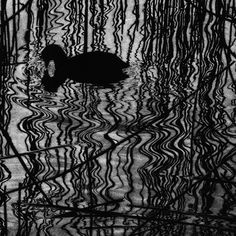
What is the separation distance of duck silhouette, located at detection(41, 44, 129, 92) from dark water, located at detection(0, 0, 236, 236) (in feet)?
0.23

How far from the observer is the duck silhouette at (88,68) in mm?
3842

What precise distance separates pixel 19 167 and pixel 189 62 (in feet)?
5.28

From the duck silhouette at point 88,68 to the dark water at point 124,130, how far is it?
0.23 ft

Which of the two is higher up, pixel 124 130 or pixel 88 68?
pixel 88 68

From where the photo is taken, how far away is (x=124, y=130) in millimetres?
3059

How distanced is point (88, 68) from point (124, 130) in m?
0.90

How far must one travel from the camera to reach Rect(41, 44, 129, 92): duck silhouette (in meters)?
3.84

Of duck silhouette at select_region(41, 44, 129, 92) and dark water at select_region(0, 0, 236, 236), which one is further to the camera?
duck silhouette at select_region(41, 44, 129, 92)

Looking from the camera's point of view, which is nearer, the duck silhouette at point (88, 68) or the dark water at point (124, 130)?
the dark water at point (124, 130)

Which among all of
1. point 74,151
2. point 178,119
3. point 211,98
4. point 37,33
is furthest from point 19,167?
point 37,33

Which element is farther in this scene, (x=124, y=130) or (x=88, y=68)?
(x=88, y=68)

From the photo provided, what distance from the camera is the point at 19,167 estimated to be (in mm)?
2562

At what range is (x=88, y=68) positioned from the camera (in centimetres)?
389

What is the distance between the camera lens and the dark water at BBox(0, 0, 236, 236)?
2121mm
